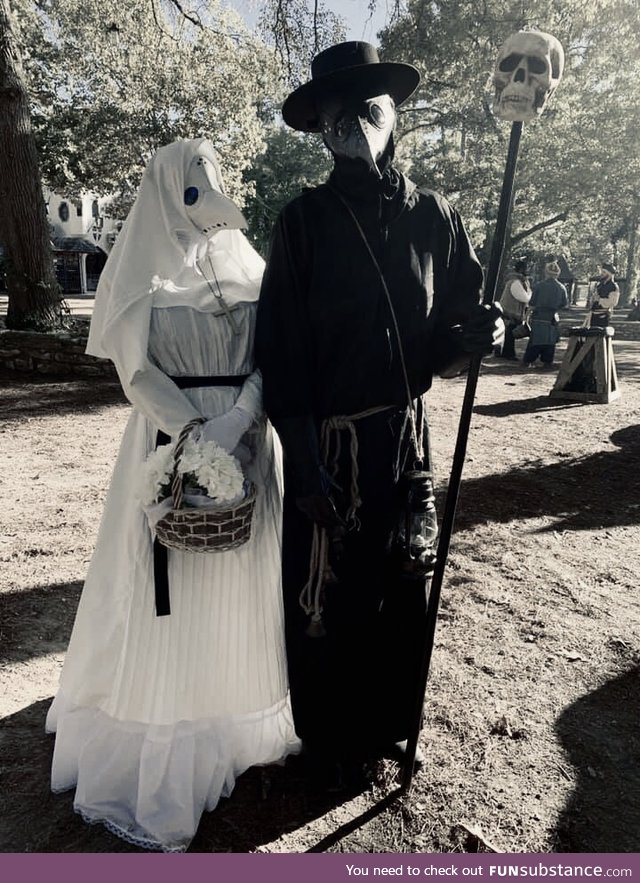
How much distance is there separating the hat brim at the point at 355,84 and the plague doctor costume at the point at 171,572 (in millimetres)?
333

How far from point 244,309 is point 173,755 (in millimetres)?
1451

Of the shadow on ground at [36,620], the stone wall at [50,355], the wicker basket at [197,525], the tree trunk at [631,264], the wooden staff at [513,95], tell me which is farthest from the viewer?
the tree trunk at [631,264]

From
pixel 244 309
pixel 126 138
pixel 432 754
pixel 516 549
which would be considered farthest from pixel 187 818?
pixel 126 138

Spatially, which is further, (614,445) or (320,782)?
(614,445)

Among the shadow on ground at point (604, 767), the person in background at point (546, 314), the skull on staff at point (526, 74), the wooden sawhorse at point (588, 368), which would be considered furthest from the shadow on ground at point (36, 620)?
the person in background at point (546, 314)

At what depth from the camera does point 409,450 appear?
2.08m

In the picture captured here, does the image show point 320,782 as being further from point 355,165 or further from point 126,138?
point 126,138

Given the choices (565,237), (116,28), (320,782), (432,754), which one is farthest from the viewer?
(565,237)

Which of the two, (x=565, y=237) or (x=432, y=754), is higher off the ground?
(x=565, y=237)

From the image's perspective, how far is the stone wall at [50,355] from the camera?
944 centimetres

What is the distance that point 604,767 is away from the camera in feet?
7.69

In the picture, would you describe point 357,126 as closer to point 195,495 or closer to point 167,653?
point 195,495

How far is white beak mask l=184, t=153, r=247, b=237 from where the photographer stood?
189 centimetres

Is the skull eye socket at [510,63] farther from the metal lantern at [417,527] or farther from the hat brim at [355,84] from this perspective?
the metal lantern at [417,527]
